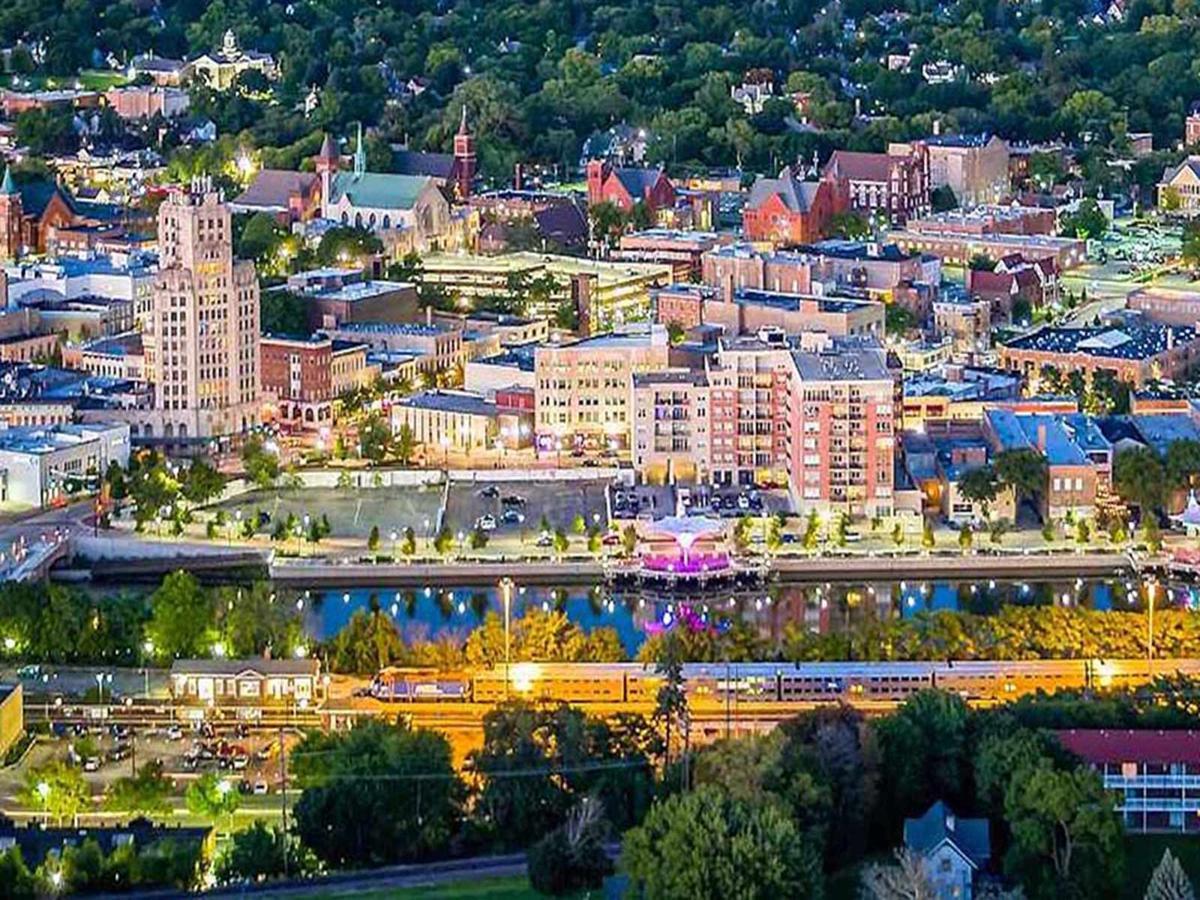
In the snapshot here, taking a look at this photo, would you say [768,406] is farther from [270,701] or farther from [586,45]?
[586,45]

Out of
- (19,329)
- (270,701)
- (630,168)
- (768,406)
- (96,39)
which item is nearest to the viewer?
(270,701)

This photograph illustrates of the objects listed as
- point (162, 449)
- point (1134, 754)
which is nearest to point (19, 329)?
point (162, 449)

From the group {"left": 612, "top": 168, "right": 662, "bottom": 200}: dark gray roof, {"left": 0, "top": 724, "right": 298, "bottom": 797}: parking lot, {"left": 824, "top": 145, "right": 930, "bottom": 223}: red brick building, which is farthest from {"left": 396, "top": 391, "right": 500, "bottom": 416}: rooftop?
{"left": 824, "top": 145, "right": 930, "bottom": 223}: red brick building

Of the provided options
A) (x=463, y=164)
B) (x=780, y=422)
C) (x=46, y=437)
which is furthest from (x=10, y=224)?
(x=780, y=422)

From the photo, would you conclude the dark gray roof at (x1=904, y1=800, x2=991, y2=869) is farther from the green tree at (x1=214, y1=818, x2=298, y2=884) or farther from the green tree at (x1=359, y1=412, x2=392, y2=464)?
the green tree at (x1=359, y1=412, x2=392, y2=464)

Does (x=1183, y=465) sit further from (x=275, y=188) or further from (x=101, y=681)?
(x=275, y=188)

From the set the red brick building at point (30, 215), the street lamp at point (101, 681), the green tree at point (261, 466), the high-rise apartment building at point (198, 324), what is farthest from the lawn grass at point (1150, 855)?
the red brick building at point (30, 215)

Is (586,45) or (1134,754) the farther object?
(586,45)
